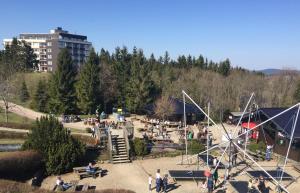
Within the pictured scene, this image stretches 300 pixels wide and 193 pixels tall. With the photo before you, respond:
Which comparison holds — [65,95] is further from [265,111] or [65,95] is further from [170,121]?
[265,111]

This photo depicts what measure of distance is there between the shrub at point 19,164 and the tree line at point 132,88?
2774 centimetres

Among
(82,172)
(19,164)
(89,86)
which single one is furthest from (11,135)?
(89,86)

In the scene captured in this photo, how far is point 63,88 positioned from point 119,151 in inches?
1033

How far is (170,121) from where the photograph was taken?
46812 mm

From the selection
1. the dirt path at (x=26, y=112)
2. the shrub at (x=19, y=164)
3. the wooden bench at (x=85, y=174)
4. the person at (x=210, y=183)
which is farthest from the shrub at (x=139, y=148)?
the dirt path at (x=26, y=112)

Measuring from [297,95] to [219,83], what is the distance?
516 inches

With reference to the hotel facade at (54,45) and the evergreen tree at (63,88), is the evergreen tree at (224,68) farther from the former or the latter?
the hotel facade at (54,45)

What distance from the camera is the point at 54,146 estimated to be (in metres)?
24.7

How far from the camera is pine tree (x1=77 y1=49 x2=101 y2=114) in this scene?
52219mm

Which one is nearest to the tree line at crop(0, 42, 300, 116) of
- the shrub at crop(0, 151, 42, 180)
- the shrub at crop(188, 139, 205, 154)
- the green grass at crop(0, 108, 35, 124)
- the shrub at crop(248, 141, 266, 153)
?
the green grass at crop(0, 108, 35, 124)

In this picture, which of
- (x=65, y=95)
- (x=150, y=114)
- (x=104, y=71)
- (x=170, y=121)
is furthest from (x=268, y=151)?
(x=104, y=71)

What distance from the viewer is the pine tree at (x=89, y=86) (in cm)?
5222

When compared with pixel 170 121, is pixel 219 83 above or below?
above

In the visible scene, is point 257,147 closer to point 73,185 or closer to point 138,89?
point 73,185
